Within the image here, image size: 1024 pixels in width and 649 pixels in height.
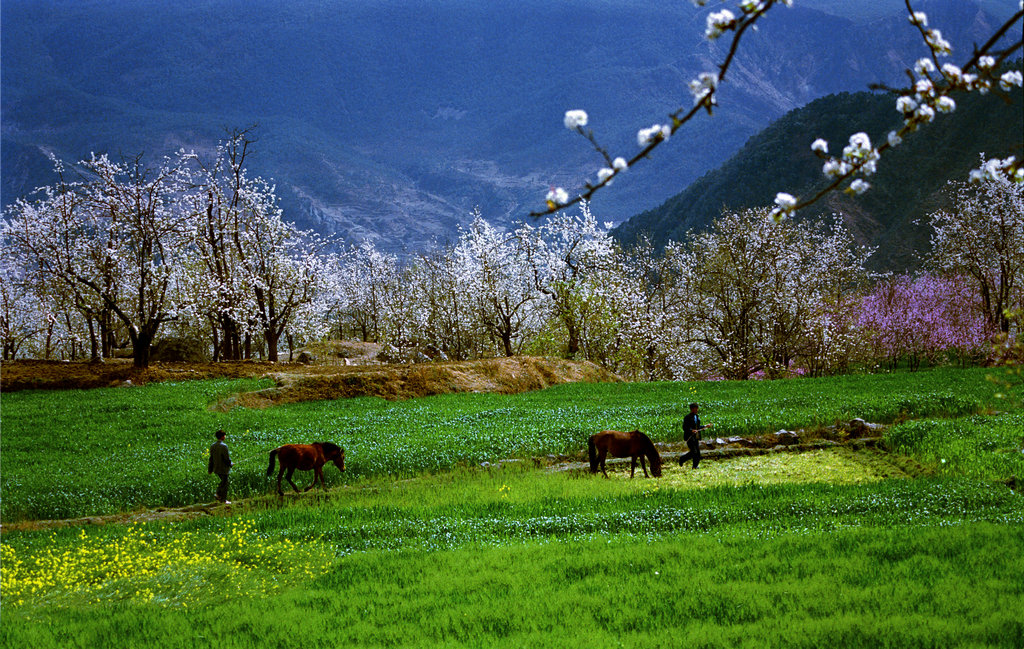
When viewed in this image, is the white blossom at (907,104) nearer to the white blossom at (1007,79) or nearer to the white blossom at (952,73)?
the white blossom at (952,73)

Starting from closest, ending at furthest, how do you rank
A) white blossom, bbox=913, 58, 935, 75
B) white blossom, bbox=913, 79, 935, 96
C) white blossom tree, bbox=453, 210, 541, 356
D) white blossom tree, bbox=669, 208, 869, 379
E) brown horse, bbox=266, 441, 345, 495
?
white blossom, bbox=913, 79, 935, 96, white blossom, bbox=913, 58, 935, 75, brown horse, bbox=266, 441, 345, 495, white blossom tree, bbox=669, 208, 869, 379, white blossom tree, bbox=453, 210, 541, 356

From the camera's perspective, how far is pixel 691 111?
10.2 feet

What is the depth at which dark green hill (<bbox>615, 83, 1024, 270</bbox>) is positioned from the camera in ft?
253

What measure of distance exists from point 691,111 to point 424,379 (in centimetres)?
2868

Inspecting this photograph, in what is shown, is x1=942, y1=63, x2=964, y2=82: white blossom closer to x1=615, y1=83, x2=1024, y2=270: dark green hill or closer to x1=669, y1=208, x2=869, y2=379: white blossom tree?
x1=669, y1=208, x2=869, y2=379: white blossom tree

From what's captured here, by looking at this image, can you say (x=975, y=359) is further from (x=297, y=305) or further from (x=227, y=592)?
(x=227, y=592)

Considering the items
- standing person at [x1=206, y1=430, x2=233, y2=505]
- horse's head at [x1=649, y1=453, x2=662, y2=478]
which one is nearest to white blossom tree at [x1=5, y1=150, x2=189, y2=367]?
standing person at [x1=206, y1=430, x2=233, y2=505]

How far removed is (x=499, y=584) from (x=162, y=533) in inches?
297

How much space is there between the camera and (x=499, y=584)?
9.14m

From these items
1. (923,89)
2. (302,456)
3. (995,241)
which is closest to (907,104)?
(923,89)

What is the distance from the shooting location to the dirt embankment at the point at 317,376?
2903cm

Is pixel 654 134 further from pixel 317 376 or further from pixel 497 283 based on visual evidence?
pixel 497 283

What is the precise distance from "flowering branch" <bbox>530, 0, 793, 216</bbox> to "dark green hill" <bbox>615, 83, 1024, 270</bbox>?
61.9 m

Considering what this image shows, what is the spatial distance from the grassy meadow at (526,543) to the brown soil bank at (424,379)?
641 cm
